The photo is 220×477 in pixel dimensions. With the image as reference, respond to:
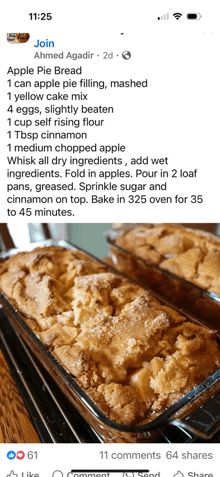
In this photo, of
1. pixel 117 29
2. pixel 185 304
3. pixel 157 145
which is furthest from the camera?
pixel 185 304

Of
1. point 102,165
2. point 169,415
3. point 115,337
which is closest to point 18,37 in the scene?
point 102,165

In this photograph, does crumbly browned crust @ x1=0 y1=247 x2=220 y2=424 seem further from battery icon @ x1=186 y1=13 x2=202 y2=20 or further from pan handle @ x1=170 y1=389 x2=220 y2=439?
battery icon @ x1=186 y1=13 x2=202 y2=20

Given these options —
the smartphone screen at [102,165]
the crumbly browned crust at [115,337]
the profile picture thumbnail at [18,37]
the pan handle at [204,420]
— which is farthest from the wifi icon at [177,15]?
the pan handle at [204,420]

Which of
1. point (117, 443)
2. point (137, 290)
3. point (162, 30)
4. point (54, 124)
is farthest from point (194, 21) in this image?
point (117, 443)

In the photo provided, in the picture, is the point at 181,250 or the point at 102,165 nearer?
the point at 102,165

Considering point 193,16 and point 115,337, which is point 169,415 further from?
point 193,16

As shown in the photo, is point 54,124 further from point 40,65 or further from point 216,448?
point 216,448

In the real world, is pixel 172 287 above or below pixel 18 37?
below

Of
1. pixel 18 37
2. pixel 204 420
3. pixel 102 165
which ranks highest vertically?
pixel 18 37
